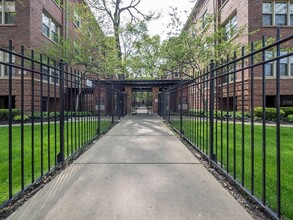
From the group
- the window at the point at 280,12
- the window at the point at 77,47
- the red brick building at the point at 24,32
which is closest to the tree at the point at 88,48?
the window at the point at 77,47

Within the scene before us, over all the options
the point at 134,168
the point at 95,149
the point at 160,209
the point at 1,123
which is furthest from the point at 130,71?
the point at 160,209

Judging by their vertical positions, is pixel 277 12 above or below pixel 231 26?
above

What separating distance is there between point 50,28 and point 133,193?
57.0 ft

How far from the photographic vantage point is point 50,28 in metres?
17.0

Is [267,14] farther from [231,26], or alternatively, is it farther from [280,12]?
[231,26]

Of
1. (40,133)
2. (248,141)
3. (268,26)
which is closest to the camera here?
(40,133)

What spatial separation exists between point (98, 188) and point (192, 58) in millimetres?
13482

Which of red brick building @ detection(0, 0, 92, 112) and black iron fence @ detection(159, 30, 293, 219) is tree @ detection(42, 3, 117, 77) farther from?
black iron fence @ detection(159, 30, 293, 219)

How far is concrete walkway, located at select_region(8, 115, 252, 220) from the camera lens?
7.96 ft

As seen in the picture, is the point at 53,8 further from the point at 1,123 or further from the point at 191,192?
the point at 191,192

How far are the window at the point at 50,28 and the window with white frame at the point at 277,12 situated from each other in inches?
589

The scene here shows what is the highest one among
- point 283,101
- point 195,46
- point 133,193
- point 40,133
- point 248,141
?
point 195,46

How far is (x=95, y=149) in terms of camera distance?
5555 millimetres

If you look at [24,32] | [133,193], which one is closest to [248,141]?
[133,193]
